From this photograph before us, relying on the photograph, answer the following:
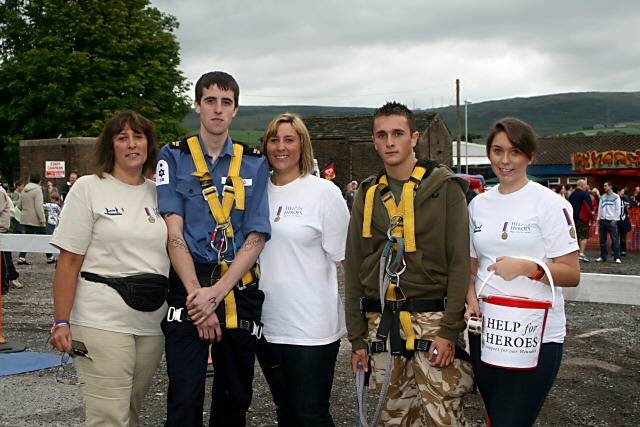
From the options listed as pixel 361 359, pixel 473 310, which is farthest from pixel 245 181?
pixel 473 310

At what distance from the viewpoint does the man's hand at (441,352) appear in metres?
3.26

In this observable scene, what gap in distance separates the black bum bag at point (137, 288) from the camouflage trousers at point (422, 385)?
1.13 m

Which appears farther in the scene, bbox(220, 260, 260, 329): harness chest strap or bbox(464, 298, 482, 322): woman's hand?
bbox(220, 260, 260, 329): harness chest strap

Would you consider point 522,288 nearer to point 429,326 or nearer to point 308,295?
point 429,326

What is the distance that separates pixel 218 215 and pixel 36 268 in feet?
40.4

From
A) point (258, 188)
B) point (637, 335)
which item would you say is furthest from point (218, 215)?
point (637, 335)

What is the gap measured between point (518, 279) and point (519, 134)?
69 cm

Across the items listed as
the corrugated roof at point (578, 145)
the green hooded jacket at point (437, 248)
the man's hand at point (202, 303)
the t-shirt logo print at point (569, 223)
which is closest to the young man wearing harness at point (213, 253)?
the man's hand at point (202, 303)

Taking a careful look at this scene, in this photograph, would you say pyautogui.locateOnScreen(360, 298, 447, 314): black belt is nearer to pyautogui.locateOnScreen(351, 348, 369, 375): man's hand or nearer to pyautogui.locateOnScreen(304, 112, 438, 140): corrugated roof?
pyautogui.locateOnScreen(351, 348, 369, 375): man's hand

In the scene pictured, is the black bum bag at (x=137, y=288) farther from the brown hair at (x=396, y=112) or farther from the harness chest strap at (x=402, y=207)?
the brown hair at (x=396, y=112)

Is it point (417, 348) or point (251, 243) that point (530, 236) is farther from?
point (251, 243)

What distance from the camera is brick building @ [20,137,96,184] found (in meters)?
29.7

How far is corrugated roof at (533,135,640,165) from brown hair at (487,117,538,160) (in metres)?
63.9

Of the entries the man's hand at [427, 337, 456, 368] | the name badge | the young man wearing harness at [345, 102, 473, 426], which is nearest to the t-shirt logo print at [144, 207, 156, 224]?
the name badge
